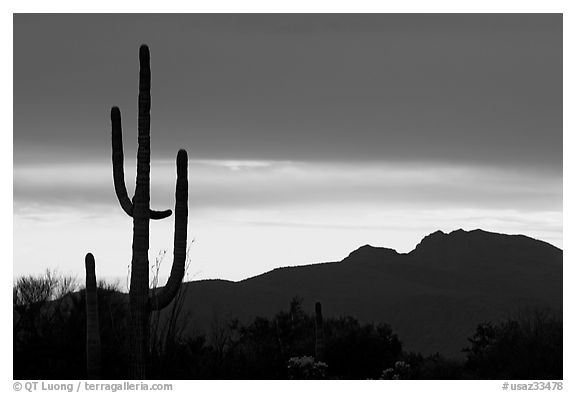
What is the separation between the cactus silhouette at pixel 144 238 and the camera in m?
17.4

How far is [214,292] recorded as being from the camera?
7444 cm

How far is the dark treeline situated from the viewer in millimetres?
21875

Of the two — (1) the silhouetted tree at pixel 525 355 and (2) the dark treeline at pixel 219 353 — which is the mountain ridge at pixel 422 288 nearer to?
(2) the dark treeline at pixel 219 353

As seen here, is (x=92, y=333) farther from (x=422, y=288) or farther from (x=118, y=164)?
(x=422, y=288)

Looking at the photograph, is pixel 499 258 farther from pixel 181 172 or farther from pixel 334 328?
pixel 181 172

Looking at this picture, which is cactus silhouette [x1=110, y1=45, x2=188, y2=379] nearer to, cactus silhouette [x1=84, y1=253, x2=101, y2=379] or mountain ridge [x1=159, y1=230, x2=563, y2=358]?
cactus silhouette [x1=84, y1=253, x2=101, y2=379]

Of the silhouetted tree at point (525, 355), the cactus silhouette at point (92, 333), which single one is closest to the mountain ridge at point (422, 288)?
the silhouetted tree at point (525, 355)

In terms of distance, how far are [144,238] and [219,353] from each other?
742 cm

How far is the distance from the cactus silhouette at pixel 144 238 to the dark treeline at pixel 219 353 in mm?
1138

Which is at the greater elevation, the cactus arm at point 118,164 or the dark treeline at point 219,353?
the cactus arm at point 118,164

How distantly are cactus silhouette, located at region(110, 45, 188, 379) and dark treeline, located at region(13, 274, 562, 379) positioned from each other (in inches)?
44.8

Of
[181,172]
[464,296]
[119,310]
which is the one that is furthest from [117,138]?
[464,296]

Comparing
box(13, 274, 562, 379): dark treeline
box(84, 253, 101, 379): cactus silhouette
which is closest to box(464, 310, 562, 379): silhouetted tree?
box(13, 274, 562, 379): dark treeline
